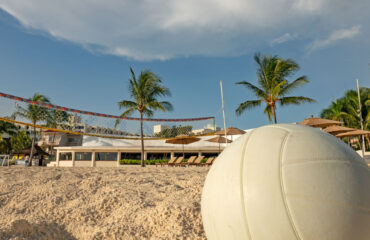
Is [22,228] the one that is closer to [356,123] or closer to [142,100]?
[142,100]

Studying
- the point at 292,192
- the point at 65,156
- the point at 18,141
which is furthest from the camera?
the point at 18,141

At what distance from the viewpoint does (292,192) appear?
201 cm

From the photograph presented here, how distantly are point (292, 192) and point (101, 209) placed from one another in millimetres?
3780

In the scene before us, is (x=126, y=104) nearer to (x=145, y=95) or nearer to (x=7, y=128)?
(x=145, y=95)

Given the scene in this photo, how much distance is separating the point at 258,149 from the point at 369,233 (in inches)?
39.8

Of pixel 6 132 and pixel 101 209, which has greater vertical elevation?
pixel 6 132

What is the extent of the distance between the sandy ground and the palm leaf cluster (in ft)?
86.0

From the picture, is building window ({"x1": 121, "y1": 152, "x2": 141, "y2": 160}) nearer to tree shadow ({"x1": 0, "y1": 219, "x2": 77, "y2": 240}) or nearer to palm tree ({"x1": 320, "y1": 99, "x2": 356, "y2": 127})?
palm tree ({"x1": 320, "y1": 99, "x2": 356, "y2": 127})

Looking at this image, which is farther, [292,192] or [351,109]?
[351,109]

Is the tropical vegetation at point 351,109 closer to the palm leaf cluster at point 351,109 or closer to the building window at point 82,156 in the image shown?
the palm leaf cluster at point 351,109

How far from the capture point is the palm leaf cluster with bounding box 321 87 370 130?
2664 centimetres

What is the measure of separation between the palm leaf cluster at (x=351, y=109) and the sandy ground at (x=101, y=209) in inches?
1032

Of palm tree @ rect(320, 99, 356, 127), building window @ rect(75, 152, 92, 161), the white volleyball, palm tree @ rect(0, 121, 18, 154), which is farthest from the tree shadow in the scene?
palm tree @ rect(0, 121, 18, 154)

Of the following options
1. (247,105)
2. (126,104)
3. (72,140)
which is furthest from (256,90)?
(72,140)
